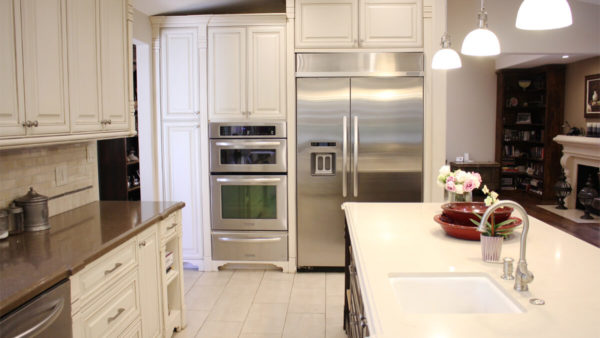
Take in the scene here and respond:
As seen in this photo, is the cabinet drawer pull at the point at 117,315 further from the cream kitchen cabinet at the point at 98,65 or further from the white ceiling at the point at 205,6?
the white ceiling at the point at 205,6

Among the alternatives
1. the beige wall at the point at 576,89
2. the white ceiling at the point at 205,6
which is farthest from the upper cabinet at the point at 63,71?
the beige wall at the point at 576,89

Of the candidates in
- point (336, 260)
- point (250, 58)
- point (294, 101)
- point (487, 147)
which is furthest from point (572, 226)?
point (250, 58)

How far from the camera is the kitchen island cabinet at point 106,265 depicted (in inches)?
69.6

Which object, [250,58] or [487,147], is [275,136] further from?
[487,147]

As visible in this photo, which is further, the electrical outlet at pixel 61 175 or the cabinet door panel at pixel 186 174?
the cabinet door panel at pixel 186 174

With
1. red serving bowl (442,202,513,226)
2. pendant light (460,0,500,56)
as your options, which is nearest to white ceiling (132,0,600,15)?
pendant light (460,0,500,56)

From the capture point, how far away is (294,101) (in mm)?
4262

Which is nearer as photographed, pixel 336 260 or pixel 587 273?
pixel 587 273

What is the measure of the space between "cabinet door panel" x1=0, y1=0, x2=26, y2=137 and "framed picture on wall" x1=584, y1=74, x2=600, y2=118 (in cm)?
787

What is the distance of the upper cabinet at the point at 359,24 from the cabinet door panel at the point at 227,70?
54 centimetres

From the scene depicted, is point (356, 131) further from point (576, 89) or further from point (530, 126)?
point (530, 126)

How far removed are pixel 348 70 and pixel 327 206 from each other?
1.23 meters

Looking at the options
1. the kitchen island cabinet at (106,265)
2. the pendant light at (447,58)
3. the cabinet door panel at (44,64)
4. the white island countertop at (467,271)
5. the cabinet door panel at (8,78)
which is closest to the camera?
the white island countertop at (467,271)

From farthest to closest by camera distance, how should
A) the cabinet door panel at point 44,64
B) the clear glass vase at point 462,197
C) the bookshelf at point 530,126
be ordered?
the bookshelf at point 530,126
the clear glass vase at point 462,197
the cabinet door panel at point 44,64
